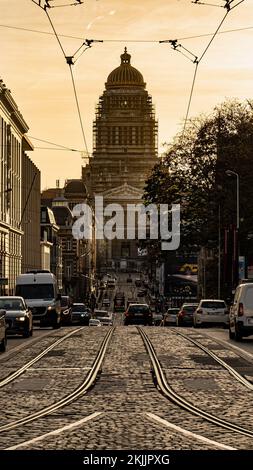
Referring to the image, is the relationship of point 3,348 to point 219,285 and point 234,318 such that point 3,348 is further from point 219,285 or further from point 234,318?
point 219,285

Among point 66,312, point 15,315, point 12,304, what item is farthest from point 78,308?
point 15,315

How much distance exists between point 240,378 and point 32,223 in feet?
386

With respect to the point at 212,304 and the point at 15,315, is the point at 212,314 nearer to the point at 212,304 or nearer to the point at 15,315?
the point at 212,304

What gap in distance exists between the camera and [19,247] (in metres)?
118

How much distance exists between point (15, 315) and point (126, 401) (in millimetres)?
21851

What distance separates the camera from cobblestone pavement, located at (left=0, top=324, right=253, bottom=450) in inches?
516

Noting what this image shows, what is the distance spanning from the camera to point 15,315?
1561 inches

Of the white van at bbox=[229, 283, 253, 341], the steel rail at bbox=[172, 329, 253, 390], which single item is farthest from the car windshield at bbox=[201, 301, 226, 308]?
the white van at bbox=[229, 283, 253, 341]

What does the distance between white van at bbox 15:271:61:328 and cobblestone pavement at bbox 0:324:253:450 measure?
1879 centimetres

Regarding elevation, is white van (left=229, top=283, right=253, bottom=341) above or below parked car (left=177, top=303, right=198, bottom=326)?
above

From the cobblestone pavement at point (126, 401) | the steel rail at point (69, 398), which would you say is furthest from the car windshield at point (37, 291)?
the steel rail at point (69, 398)

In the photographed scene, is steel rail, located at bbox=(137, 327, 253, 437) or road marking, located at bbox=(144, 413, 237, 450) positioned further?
steel rail, located at bbox=(137, 327, 253, 437)

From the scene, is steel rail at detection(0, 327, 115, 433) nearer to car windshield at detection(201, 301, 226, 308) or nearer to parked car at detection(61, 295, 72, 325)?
car windshield at detection(201, 301, 226, 308)
